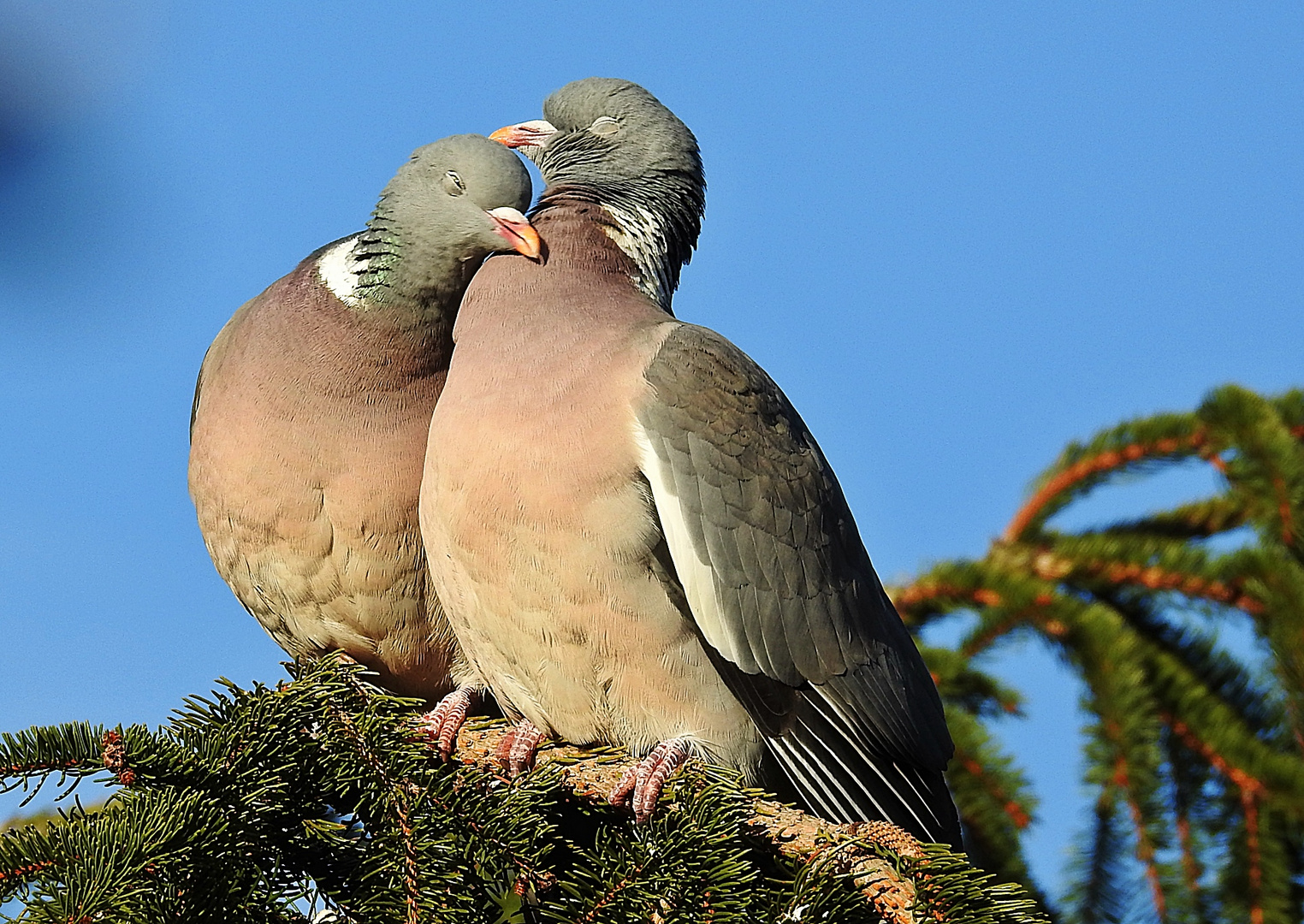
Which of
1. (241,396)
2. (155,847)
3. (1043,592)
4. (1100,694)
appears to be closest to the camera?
(155,847)

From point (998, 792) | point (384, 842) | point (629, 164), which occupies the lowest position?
point (384, 842)

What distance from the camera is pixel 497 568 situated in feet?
10.8

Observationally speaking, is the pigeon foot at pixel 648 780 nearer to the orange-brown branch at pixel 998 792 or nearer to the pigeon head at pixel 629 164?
the pigeon head at pixel 629 164

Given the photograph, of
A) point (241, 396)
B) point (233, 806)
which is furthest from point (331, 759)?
point (241, 396)

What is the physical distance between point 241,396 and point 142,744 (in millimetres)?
1506

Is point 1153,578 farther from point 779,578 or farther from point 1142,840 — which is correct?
point 779,578

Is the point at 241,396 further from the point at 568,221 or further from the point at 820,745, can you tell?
the point at 820,745

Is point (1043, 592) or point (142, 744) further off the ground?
point (1043, 592)

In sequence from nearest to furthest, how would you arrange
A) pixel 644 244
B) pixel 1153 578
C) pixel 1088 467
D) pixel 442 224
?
pixel 442 224, pixel 644 244, pixel 1153 578, pixel 1088 467

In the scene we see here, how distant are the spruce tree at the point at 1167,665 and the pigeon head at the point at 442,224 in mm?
2082

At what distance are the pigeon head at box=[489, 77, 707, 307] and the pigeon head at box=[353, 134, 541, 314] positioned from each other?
20 centimetres

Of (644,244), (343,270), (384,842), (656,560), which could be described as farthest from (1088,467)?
(384,842)

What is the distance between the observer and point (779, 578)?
3531mm

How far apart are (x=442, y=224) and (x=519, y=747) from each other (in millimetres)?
1482
